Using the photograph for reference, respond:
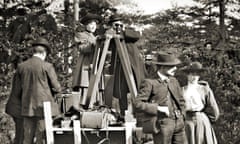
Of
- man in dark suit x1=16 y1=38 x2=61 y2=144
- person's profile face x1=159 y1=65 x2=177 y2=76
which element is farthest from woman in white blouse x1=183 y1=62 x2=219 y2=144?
man in dark suit x1=16 y1=38 x2=61 y2=144

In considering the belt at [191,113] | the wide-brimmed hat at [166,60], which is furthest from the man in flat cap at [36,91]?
the wide-brimmed hat at [166,60]

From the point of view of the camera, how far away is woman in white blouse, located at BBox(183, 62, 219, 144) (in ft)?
22.9

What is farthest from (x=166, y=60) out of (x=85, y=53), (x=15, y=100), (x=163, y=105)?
(x=15, y=100)

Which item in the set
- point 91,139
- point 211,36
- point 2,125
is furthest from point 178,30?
point 91,139

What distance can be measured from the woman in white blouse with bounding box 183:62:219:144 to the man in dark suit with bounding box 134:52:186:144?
4.33ft

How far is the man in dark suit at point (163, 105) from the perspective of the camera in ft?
17.8

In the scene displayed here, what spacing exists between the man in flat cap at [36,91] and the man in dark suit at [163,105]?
1.82 meters

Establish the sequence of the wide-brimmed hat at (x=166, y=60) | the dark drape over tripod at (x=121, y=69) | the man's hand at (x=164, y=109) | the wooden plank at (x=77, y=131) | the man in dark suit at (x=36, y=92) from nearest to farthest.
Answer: the man's hand at (x=164, y=109)
the wide-brimmed hat at (x=166, y=60)
the wooden plank at (x=77, y=131)
the man in dark suit at (x=36, y=92)
the dark drape over tripod at (x=121, y=69)

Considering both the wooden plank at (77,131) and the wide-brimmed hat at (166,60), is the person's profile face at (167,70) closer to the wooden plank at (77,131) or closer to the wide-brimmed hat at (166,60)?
the wide-brimmed hat at (166,60)

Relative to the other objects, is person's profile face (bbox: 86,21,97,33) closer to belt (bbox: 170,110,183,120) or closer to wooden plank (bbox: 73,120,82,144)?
wooden plank (bbox: 73,120,82,144)

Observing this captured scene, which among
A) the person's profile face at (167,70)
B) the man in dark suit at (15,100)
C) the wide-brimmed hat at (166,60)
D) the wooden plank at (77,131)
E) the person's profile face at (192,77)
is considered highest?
the wide-brimmed hat at (166,60)

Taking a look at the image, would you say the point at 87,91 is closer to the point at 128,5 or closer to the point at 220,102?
the point at 220,102

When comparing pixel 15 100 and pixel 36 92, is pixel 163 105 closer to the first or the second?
pixel 36 92

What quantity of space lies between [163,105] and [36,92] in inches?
80.2
